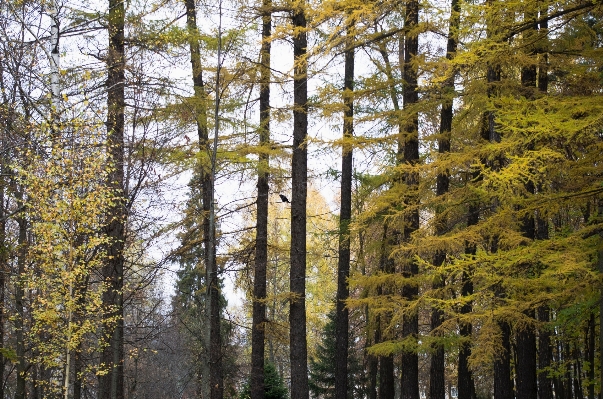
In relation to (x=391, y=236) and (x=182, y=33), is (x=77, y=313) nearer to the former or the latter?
(x=182, y=33)

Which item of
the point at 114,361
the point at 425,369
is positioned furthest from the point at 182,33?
the point at 425,369

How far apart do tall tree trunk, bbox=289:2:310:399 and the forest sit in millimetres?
41

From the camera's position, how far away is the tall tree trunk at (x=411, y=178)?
10891 mm

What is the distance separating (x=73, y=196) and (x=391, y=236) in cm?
757

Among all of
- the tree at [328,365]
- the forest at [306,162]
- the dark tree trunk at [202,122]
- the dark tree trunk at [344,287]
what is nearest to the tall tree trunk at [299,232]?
the forest at [306,162]

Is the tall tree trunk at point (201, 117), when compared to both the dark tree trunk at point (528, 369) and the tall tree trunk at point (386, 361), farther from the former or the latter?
the dark tree trunk at point (528, 369)

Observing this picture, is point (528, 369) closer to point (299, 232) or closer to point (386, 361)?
point (386, 361)

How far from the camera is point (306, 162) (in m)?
12.4

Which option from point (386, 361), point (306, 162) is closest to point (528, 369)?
point (386, 361)

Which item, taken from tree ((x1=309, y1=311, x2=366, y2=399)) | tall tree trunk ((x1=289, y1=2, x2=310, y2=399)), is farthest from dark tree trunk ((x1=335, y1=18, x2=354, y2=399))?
tree ((x1=309, y1=311, x2=366, y2=399))

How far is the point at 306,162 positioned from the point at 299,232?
1.68m

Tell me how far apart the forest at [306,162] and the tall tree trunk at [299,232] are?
41 mm

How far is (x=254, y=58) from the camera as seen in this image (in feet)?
42.7

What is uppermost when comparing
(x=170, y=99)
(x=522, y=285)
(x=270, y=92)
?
(x=270, y=92)
